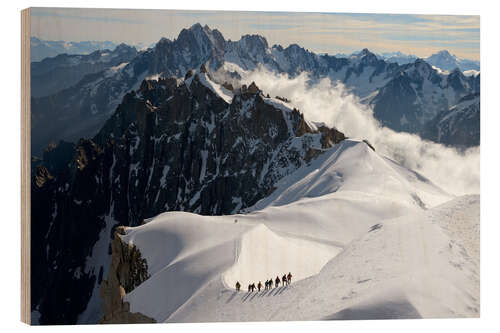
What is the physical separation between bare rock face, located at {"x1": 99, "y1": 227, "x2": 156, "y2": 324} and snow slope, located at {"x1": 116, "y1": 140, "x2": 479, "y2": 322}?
72cm

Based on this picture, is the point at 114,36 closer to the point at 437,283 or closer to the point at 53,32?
the point at 53,32

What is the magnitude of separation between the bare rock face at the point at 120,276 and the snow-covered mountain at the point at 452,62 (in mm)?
22626

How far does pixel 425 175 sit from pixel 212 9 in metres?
26.1

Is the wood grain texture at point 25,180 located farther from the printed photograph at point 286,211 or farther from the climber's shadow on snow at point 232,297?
the climber's shadow on snow at point 232,297

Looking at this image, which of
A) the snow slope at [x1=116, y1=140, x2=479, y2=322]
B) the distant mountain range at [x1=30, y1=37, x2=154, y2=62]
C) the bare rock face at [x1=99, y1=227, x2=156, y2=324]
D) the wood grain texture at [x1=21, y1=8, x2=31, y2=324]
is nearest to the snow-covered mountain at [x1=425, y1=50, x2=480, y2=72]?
the snow slope at [x1=116, y1=140, x2=479, y2=322]

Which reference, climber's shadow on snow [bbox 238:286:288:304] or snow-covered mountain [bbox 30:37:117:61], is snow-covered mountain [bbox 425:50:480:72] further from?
snow-covered mountain [bbox 30:37:117:61]

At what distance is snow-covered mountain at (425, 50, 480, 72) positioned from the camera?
37237mm

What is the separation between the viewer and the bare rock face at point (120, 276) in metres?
39.1

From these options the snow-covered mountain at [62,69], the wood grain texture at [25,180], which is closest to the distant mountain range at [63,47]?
the snow-covered mountain at [62,69]

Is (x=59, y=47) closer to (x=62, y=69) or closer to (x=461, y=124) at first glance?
(x=62, y=69)

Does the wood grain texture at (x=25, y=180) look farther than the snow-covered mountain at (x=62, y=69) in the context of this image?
No

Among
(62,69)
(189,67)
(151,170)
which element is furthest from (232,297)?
(189,67)

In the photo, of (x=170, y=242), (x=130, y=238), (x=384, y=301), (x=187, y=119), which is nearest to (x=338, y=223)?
(x=170, y=242)

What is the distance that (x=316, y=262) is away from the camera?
35000 millimetres
